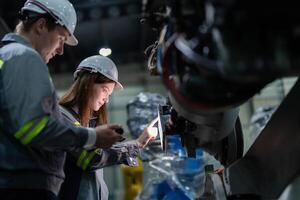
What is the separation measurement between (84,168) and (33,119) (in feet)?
2.75

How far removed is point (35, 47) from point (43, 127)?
0.44 meters

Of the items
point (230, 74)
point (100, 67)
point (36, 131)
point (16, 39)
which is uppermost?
point (230, 74)

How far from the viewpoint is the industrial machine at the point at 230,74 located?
0.96 metres

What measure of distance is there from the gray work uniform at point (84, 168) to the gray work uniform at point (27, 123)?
1.81ft

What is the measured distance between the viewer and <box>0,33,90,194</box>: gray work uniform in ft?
4.99

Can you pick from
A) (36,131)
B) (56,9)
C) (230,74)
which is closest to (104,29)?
(56,9)

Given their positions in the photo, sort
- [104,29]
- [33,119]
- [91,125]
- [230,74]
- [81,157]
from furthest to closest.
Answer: [104,29] → [91,125] → [81,157] → [33,119] → [230,74]

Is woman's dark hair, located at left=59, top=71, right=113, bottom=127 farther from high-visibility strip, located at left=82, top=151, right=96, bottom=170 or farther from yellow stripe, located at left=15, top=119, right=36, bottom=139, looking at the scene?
yellow stripe, located at left=15, top=119, right=36, bottom=139

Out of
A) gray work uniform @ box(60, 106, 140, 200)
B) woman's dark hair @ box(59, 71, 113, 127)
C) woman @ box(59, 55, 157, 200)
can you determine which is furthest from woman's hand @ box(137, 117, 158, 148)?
woman's dark hair @ box(59, 71, 113, 127)

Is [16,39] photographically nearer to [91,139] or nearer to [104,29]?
[91,139]

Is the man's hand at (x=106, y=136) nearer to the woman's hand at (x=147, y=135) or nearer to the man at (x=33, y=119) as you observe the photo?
the man at (x=33, y=119)

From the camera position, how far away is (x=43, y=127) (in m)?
1.52

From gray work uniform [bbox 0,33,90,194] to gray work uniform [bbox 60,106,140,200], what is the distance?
553 millimetres

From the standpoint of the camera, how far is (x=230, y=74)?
3.25 feet
